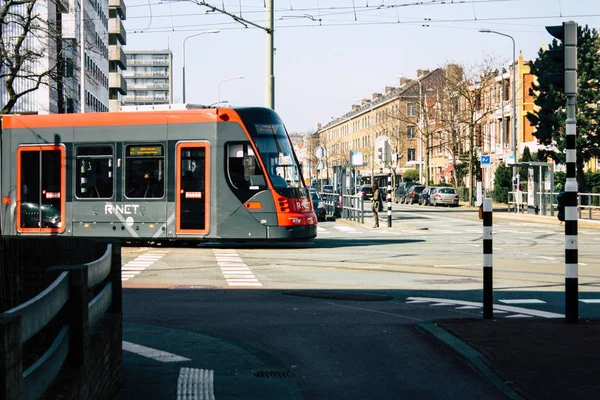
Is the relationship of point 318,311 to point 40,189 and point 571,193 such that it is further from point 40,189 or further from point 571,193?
point 40,189

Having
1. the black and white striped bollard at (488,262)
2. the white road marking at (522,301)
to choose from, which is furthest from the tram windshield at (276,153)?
the black and white striped bollard at (488,262)

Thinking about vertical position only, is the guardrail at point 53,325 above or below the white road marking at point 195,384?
above

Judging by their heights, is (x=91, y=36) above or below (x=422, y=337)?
above

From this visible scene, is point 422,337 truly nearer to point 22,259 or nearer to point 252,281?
point 22,259

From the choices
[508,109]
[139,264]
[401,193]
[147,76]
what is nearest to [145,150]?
[139,264]

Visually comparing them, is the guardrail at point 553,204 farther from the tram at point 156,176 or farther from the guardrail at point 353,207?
the tram at point 156,176

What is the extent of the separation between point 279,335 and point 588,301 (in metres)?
4.79

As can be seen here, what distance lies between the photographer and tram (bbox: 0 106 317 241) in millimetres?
21031

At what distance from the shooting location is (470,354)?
7.33m

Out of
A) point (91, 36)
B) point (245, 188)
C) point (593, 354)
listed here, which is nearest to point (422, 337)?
point (593, 354)

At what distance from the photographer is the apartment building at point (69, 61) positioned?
127 ft

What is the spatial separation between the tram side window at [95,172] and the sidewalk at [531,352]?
14158 millimetres

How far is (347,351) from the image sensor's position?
26.2ft

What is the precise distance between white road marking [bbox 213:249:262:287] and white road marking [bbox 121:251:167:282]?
1349 millimetres
